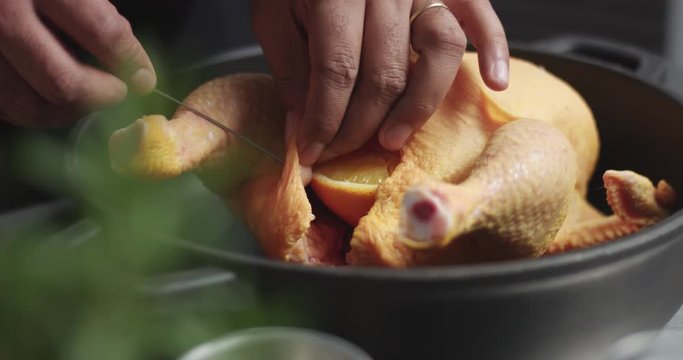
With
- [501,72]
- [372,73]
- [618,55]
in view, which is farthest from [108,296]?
[618,55]

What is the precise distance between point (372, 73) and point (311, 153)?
0.32 ft

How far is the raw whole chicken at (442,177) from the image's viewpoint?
644 millimetres

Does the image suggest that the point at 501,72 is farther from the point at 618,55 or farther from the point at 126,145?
the point at 618,55

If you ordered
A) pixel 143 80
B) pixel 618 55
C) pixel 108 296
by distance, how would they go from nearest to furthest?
pixel 108 296
pixel 143 80
pixel 618 55

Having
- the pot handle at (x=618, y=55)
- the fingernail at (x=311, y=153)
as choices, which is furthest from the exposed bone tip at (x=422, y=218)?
the pot handle at (x=618, y=55)

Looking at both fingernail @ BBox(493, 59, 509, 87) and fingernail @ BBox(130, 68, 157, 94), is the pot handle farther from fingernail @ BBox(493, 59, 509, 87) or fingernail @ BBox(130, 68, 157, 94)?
fingernail @ BBox(130, 68, 157, 94)

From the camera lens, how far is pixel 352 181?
2.47ft

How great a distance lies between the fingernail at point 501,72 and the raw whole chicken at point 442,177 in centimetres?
3

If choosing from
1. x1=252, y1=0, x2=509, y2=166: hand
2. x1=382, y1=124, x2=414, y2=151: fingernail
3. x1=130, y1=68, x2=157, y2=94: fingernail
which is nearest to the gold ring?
x1=252, y1=0, x2=509, y2=166: hand

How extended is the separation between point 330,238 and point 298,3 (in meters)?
0.24

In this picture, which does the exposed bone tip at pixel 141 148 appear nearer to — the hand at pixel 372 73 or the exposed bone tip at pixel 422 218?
the hand at pixel 372 73

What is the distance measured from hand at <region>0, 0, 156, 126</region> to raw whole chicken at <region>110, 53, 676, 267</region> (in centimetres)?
4

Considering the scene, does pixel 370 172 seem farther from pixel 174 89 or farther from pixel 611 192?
pixel 174 89

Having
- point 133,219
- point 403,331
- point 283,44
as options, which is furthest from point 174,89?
point 403,331
